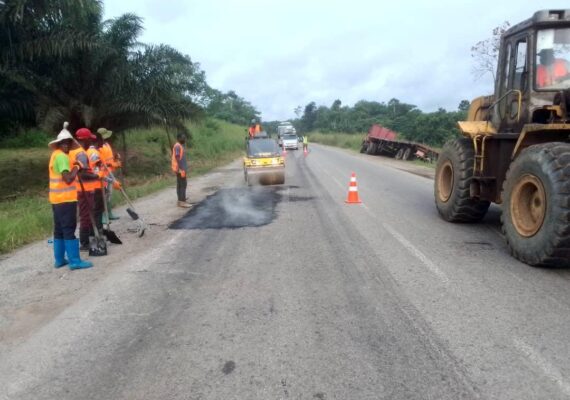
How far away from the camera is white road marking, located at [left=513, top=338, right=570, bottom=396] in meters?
3.33

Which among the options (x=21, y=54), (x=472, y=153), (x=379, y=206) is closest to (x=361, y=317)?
(x=472, y=153)

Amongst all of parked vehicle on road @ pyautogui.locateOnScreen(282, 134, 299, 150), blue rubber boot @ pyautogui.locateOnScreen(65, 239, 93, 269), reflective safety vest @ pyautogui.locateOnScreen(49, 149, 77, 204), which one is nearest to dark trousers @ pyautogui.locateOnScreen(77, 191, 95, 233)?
reflective safety vest @ pyautogui.locateOnScreen(49, 149, 77, 204)

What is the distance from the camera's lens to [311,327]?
14.2 ft

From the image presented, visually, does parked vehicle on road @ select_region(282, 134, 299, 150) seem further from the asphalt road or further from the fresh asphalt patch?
the asphalt road

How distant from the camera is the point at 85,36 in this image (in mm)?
15562

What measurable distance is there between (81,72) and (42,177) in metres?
4.46

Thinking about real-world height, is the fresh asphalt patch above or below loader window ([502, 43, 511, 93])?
below

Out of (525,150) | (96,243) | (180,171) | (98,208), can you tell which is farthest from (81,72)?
(525,150)

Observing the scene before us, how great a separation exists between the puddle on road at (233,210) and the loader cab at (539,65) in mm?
4700

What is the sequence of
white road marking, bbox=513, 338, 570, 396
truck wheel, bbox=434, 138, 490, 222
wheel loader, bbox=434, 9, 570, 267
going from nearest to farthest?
1. white road marking, bbox=513, 338, 570, 396
2. wheel loader, bbox=434, 9, 570, 267
3. truck wheel, bbox=434, 138, 490, 222

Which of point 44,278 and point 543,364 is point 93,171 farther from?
point 543,364

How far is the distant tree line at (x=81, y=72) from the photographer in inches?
583

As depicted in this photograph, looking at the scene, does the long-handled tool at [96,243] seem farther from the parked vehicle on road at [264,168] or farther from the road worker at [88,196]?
the parked vehicle on road at [264,168]

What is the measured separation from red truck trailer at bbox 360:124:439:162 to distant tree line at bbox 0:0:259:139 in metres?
13.2
